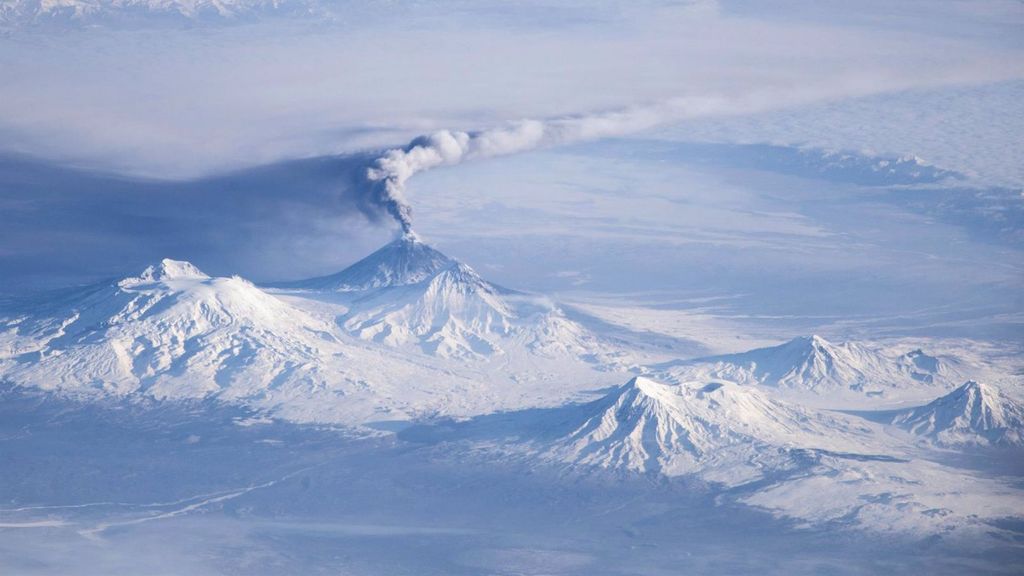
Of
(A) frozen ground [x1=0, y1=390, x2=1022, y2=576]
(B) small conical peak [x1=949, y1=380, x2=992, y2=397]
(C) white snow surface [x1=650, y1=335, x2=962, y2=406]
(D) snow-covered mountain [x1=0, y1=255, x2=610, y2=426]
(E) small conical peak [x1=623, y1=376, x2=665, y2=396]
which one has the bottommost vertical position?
(A) frozen ground [x1=0, y1=390, x2=1022, y2=576]

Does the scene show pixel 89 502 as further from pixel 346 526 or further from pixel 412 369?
pixel 412 369

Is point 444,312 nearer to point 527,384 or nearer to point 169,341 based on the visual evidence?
point 527,384

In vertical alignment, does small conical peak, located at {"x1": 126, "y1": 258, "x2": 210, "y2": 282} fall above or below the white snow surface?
above

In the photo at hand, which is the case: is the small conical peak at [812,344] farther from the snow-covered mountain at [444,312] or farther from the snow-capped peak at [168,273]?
the snow-capped peak at [168,273]

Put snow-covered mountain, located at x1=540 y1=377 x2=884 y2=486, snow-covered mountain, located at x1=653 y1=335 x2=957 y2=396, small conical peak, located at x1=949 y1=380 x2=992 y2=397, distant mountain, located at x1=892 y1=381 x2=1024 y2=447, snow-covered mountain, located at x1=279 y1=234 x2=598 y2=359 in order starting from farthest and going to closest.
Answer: snow-covered mountain, located at x1=279 y1=234 x2=598 y2=359, snow-covered mountain, located at x1=653 y1=335 x2=957 y2=396, small conical peak, located at x1=949 y1=380 x2=992 y2=397, distant mountain, located at x1=892 y1=381 x2=1024 y2=447, snow-covered mountain, located at x1=540 y1=377 x2=884 y2=486

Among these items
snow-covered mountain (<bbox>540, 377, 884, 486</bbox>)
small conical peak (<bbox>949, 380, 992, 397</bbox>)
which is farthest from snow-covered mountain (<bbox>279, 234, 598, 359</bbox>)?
small conical peak (<bbox>949, 380, 992, 397</bbox>)

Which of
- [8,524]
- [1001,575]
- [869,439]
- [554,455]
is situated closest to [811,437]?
[869,439]

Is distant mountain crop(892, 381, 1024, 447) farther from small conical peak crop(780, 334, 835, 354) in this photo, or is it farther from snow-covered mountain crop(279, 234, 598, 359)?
snow-covered mountain crop(279, 234, 598, 359)

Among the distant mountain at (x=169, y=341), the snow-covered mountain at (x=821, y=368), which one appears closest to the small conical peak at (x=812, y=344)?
the snow-covered mountain at (x=821, y=368)
